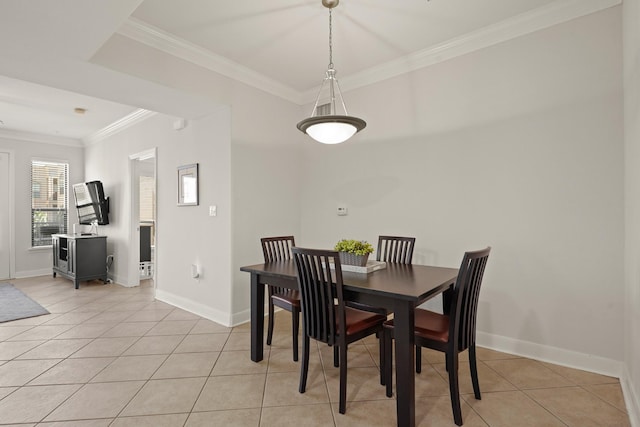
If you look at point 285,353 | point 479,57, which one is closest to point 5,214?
point 285,353

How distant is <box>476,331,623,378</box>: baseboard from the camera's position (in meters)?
2.29

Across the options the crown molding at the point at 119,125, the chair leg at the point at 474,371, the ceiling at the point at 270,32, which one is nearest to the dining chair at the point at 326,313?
the chair leg at the point at 474,371

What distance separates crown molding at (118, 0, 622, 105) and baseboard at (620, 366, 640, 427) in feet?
8.29

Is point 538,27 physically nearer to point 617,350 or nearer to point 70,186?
point 617,350

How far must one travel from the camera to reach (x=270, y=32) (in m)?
2.74

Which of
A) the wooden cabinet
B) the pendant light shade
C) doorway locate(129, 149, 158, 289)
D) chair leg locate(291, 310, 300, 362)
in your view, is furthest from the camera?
the wooden cabinet

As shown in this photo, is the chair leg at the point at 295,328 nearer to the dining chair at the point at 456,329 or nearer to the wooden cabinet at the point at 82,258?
the dining chair at the point at 456,329

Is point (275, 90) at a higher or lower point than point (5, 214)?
higher

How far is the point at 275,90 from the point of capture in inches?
150

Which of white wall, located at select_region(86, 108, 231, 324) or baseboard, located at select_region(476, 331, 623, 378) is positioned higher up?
white wall, located at select_region(86, 108, 231, 324)

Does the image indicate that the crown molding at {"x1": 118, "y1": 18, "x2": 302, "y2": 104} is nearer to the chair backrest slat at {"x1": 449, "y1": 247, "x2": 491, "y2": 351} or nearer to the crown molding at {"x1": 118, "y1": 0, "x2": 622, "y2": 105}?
the crown molding at {"x1": 118, "y1": 0, "x2": 622, "y2": 105}

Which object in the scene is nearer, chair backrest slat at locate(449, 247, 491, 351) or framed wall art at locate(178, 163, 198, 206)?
chair backrest slat at locate(449, 247, 491, 351)

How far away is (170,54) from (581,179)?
3.50 meters

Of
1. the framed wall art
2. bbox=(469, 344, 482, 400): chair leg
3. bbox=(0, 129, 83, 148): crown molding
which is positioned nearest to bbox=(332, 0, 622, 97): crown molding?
the framed wall art
